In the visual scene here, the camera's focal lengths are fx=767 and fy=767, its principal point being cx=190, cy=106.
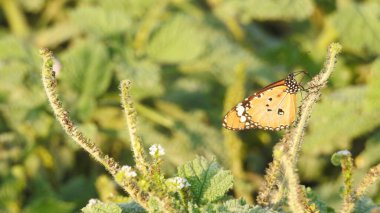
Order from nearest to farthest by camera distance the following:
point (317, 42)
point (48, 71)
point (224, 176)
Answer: point (48, 71), point (224, 176), point (317, 42)

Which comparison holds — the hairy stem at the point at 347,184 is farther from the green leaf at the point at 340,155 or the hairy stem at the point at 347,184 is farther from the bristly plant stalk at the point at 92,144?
the bristly plant stalk at the point at 92,144

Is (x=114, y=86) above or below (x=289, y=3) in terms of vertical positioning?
below

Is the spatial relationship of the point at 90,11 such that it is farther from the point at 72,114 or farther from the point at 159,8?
the point at 72,114

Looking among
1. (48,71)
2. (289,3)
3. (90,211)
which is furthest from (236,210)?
(289,3)

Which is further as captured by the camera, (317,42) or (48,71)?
(317,42)

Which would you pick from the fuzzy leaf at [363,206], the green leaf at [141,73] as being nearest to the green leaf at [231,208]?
the fuzzy leaf at [363,206]

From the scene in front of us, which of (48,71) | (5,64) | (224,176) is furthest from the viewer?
(5,64)

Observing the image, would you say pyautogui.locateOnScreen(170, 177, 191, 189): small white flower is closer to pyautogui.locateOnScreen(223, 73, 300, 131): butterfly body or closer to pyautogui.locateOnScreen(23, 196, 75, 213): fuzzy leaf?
pyautogui.locateOnScreen(223, 73, 300, 131): butterfly body
